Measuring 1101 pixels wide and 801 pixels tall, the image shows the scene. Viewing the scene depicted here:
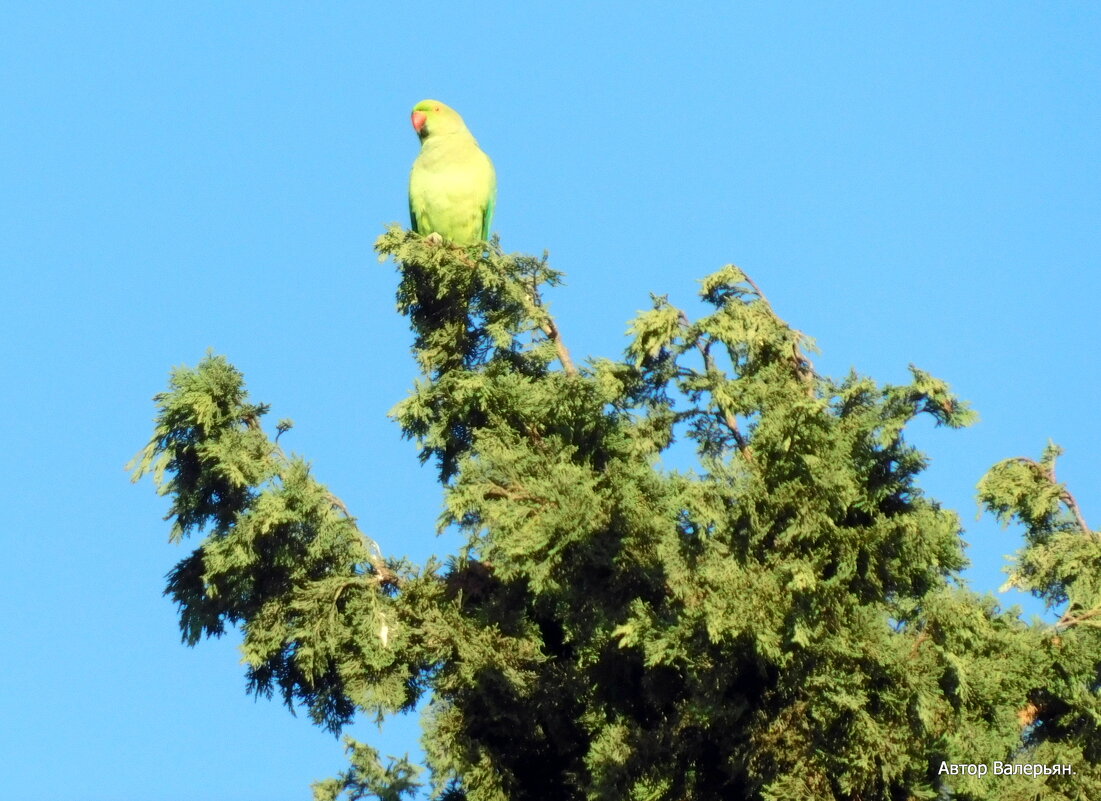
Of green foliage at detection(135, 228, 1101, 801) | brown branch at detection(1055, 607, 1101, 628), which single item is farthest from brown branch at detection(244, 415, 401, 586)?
brown branch at detection(1055, 607, 1101, 628)

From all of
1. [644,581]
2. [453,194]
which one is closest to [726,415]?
[644,581]

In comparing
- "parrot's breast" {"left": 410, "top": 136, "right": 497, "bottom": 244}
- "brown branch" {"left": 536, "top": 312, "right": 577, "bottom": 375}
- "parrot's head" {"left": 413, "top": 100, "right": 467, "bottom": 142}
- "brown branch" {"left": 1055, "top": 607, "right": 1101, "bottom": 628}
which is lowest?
"brown branch" {"left": 1055, "top": 607, "right": 1101, "bottom": 628}

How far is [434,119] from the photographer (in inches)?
538

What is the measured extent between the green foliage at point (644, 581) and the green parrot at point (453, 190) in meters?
3.23

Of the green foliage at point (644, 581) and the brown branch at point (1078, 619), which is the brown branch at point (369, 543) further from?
the brown branch at point (1078, 619)

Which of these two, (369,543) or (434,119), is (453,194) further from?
(369,543)

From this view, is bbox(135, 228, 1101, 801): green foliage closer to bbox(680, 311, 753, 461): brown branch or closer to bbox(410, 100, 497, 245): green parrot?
bbox(680, 311, 753, 461): brown branch

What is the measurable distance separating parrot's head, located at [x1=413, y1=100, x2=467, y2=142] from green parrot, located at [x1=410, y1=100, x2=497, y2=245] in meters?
0.36

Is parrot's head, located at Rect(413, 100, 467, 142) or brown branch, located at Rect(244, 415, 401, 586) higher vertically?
parrot's head, located at Rect(413, 100, 467, 142)

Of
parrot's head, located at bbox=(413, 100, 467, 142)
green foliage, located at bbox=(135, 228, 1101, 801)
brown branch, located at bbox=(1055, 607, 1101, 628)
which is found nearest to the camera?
green foliage, located at bbox=(135, 228, 1101, 801)

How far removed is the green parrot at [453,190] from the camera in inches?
487

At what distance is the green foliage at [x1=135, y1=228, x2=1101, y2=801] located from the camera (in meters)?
6.84

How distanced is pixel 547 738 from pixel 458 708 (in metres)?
0.61

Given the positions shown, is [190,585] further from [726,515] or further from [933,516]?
[933,516]
